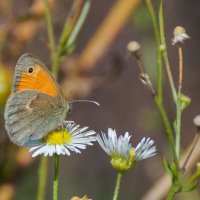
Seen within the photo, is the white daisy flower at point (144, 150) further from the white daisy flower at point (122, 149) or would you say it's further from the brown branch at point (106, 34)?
the brown branch at point (106, 34)

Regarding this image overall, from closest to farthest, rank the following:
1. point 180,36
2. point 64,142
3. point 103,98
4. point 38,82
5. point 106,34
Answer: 1. point 180,36
2. point 64,142
3. point 38,82
4. point 106,34
5. point 103,98

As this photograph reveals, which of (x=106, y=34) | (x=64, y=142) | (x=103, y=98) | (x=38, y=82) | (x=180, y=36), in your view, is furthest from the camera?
(x=103, y=98)

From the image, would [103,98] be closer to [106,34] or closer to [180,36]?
[106,34]

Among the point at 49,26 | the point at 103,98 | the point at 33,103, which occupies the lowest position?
the point at 103,98

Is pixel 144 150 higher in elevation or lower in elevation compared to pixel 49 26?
lower

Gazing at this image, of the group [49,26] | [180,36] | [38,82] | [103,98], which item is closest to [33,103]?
[38,82]

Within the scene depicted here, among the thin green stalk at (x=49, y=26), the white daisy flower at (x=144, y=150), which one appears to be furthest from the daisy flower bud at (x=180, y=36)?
the thin green stalk at (x=49, y=26)

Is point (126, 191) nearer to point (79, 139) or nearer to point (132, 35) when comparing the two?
point (132, 35)

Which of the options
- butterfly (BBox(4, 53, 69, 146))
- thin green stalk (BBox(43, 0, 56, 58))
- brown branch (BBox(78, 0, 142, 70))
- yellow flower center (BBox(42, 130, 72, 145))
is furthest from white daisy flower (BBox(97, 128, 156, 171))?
brown branch (BBox(78, 0, 142, 70))
